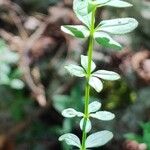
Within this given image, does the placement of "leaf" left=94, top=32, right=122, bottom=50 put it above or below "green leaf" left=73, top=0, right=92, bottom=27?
below

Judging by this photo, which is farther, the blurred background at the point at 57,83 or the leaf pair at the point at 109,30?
the blurred background at the point at 57,83

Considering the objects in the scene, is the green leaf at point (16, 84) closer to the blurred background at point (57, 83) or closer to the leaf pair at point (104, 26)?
the blurred background at point (57, 83)

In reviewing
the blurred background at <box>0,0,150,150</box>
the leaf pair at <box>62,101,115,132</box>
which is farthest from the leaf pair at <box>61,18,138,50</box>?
the blurred background at <box>0,0,150,150</box>

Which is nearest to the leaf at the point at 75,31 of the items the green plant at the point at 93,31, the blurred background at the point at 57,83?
the green plant at the point at 93,31

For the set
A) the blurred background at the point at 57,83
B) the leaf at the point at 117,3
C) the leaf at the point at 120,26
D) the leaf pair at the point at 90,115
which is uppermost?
the leaf at the point at 117,3

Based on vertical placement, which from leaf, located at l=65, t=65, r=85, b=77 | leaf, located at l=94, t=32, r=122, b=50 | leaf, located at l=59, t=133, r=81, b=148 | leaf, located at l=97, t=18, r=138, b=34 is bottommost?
leaf, located at l=59, t=133, r=81, b=148

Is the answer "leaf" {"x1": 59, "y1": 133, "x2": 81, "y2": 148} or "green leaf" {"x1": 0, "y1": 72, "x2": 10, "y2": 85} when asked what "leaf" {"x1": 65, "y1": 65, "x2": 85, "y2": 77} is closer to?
"leaf" {"x1": 59, "y1": 133, "x2": 81, "y2": 148}

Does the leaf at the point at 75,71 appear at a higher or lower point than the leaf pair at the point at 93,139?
higher

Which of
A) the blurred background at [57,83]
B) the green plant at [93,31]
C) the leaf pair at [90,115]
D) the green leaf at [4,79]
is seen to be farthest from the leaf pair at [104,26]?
the green leaf at [4,79]
